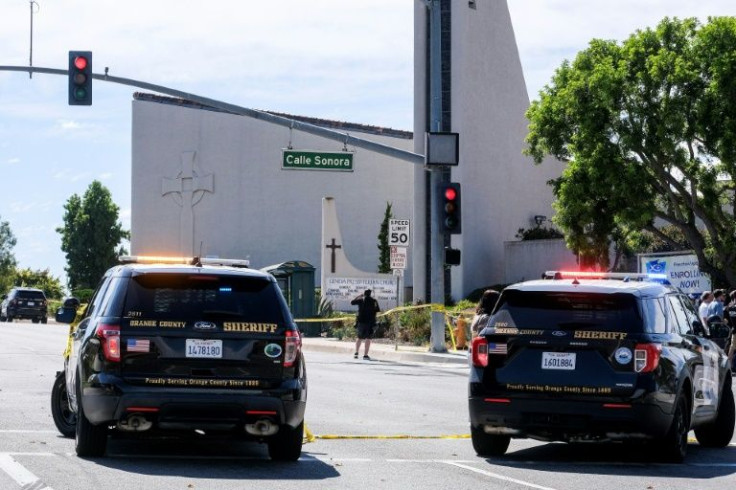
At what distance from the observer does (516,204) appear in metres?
66.0

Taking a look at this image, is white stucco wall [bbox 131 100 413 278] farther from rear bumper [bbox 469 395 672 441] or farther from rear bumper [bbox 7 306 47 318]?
rear bumper [bbox 469 395 672 441]

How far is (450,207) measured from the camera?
3231cm

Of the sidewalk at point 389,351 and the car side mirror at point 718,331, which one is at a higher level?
the car side mirror at point 718,331

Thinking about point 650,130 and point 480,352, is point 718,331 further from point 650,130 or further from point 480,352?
point 650,130

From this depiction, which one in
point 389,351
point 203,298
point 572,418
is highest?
point 203,298

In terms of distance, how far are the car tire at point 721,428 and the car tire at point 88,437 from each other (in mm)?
6102

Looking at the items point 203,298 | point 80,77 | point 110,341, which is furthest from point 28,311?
point 110,341

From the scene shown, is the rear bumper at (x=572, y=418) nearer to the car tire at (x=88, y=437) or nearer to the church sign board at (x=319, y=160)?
the car tire at (x=88, y=437)

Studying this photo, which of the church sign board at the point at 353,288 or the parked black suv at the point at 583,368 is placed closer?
the parked black suv at the point at 583,368

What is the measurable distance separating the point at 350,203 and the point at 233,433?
72.1 m

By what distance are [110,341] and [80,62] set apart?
733 inches

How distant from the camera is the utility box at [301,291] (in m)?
49.2

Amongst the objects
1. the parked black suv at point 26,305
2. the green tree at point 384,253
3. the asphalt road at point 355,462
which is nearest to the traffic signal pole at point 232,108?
the asphalt road at point 355,462

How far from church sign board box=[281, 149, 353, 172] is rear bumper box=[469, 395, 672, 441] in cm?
2088
